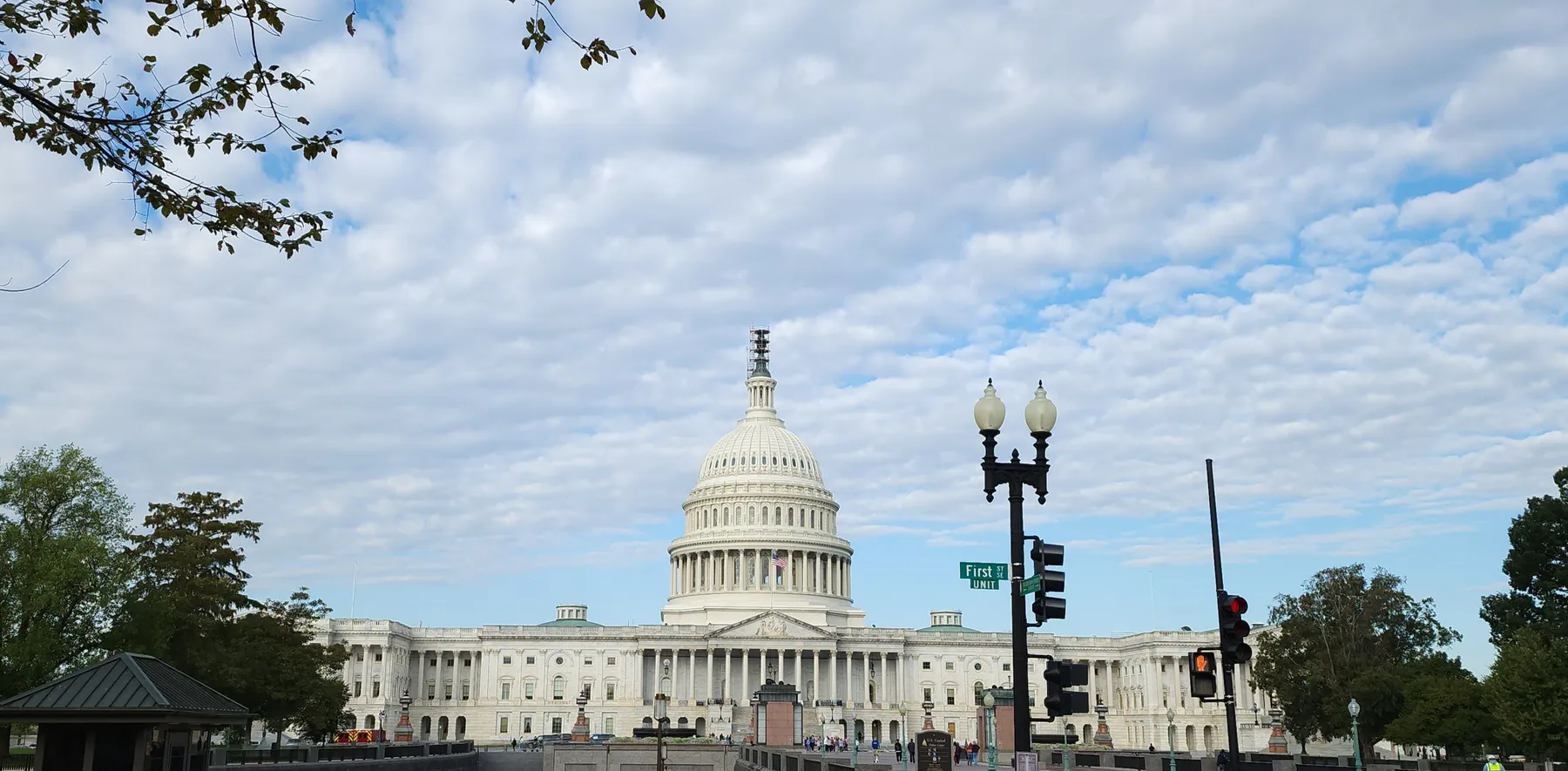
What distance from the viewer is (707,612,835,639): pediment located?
509 feet

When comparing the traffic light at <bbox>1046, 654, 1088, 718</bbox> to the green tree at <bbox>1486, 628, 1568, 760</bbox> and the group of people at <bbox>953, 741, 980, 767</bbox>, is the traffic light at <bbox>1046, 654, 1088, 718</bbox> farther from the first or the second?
the group of people at <bbox>953, 741, 980, 767</bbox>

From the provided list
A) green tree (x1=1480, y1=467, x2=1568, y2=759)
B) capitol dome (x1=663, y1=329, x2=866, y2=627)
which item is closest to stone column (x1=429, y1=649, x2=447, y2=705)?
capitol dome (x1=663, y1=329, x2=866, y2=627)

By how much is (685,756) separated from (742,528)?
280 feet

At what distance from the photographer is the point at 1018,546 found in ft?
68.0

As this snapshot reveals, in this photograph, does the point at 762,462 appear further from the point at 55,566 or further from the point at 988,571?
the point at 988,571

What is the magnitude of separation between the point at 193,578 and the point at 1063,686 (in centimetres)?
6401

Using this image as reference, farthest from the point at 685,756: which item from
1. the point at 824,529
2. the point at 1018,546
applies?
the point at 824,529

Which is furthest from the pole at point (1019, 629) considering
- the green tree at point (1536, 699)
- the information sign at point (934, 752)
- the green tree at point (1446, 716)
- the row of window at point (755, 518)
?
the row of window at point (755, 518)

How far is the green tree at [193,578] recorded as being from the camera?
67.8 metres

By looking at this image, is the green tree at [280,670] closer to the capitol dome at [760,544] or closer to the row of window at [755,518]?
the capitol dome at [760,544]

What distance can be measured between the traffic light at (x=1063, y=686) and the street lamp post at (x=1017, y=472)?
0.81m

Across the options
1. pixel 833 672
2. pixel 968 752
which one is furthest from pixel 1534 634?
pixel 833 672

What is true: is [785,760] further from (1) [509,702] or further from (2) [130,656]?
(1) [509,702]

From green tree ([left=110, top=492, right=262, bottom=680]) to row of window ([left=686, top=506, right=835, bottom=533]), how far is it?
9417 cm
